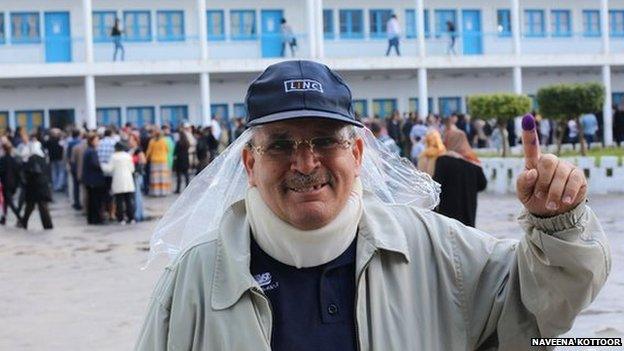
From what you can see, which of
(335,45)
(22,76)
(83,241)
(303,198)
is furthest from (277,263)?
(335,45)

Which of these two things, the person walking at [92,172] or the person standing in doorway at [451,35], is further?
the person standing in doorway at [451,35]

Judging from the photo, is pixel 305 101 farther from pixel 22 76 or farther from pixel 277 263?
pixel 22 76

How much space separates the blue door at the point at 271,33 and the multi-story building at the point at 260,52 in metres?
0.04

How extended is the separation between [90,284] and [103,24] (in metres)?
25.0

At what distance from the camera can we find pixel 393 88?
1478 inches

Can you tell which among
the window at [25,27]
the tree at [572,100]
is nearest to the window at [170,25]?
the window at [25,27]

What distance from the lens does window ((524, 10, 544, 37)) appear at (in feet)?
128

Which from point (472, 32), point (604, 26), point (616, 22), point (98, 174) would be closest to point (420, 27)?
point (472, 32)

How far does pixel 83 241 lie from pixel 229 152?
42.4 feet

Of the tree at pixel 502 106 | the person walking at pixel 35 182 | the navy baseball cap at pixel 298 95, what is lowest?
the person walking at pixel 35 182

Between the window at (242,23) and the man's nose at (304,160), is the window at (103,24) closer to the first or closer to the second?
the window at (242,23)

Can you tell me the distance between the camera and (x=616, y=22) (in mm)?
40656

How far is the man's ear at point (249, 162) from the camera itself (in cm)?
287

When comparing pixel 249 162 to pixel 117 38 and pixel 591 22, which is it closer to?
pixel 117 38
